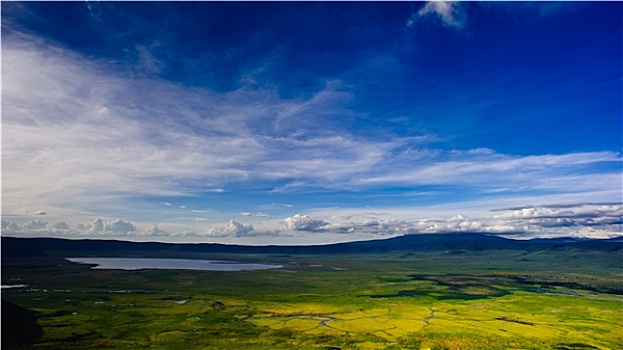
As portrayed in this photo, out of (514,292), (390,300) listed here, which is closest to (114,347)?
(390,300)

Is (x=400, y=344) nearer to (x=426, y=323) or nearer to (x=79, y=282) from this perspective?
(x=426, y=323)

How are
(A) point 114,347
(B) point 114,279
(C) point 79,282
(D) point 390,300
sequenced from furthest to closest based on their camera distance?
(B) point 114,279 < (C) point 79,282 < (D) point 390,300 < (A) point 114,347

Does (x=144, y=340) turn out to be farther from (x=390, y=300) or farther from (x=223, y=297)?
(x=390, y=300)

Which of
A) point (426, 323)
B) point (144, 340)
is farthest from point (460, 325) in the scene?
point (144, 340)

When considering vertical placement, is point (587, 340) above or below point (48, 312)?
below

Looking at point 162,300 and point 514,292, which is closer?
point 162,300

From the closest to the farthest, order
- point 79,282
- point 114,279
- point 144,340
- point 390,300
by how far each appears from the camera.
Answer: point 144,340 < point 390,300 < point 79,282 < point 114,279

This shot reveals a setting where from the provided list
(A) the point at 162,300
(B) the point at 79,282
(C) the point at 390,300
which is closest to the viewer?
(A) the point at 162,300

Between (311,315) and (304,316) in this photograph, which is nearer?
(304,316)

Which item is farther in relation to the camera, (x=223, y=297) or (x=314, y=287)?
(x=314, y=287)
